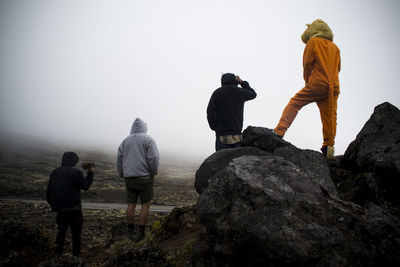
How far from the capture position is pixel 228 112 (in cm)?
706

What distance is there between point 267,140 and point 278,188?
373cm

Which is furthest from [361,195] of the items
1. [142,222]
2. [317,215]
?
[142,222]

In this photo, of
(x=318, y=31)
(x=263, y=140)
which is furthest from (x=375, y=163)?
(x=318, y=31)

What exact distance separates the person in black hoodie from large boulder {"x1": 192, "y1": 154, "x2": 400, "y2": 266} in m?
3.56

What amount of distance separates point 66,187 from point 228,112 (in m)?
4.81

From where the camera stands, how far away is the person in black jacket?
7.08 meters

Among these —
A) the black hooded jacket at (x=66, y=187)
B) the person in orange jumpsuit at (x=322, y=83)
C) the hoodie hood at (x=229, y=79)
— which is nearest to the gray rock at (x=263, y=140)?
the person in orange jumpsuit at (x=322, y=83)

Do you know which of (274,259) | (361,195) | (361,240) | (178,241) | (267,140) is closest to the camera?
(274,259)

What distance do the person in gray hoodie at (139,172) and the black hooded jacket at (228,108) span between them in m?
2.12

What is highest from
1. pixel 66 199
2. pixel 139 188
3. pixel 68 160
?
pixel 68 160

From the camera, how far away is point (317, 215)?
3195 millimetres

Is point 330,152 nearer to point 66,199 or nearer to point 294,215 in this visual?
point 294,215

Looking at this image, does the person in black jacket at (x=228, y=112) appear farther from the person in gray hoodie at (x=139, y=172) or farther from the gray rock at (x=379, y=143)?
the gray rock at (x=379, y=143)

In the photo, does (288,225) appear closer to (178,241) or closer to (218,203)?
(218,203)
